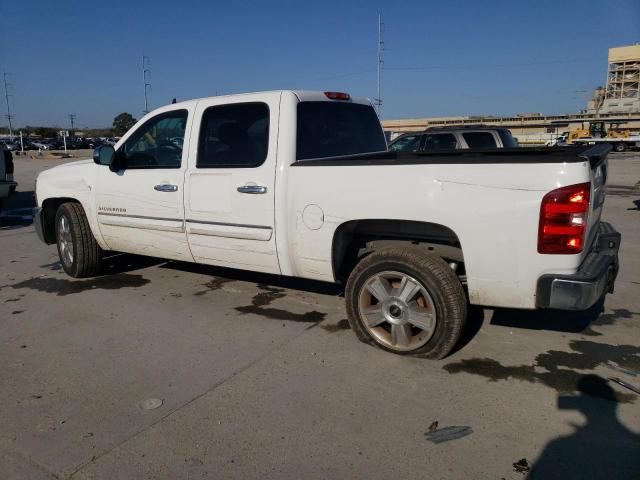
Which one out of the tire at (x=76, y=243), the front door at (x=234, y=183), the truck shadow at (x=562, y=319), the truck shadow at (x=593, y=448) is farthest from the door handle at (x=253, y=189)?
the truck shadow at (x=593, y=448)

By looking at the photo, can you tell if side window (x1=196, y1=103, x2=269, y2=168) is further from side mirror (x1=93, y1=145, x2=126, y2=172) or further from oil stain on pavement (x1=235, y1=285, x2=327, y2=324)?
oil stain on pavement (x1=235, y1=285, x2=327, y2=324)

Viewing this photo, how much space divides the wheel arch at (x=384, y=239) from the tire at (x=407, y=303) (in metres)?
0.16

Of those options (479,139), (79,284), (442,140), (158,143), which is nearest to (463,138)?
(479,139)

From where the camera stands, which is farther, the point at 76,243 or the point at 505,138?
the point at 505,138

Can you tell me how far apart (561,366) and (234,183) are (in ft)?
9.41

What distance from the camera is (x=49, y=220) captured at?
617 centimetres

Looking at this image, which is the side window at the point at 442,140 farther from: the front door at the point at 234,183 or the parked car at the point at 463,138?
the front door at the point at 234,183

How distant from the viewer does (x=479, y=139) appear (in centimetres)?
1170

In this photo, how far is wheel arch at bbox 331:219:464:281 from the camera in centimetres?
367

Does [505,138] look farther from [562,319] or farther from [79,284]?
[79,284]

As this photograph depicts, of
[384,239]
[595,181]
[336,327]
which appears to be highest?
[595,181]

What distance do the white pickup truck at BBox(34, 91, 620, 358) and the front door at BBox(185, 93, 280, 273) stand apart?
0.01 metres

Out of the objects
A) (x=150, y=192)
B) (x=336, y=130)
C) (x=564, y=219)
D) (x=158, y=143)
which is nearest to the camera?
(x=564, y=219)

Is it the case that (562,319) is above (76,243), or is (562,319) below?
below
